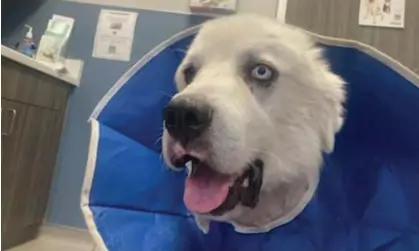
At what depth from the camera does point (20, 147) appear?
5.58 feet

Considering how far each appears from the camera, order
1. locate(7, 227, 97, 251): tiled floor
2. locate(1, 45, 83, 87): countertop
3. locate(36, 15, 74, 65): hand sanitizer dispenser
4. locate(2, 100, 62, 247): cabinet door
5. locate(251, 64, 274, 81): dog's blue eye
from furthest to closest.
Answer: locate(36, 15, 74, 65): hand sanitizer dispenser
locate(7, 227, 97, 251): tiled floor
locate(2, 100, 62, 247): cabinet door
locate(1, 45, 83, 87): countertop
locate(251, 64, 274, 81): dog's blue eye

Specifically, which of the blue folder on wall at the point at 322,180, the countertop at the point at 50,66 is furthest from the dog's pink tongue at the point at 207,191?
the countertop at the point at 50,66

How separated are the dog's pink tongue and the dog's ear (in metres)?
0.19

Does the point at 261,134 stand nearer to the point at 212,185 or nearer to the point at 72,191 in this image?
the point at 212,185

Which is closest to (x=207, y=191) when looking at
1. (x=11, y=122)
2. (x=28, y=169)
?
(x=11, y=122)

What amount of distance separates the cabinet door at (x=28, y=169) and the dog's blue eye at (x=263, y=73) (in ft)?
3.36

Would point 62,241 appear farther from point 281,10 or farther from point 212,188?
point 212,188

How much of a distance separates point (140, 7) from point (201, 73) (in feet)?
4.13

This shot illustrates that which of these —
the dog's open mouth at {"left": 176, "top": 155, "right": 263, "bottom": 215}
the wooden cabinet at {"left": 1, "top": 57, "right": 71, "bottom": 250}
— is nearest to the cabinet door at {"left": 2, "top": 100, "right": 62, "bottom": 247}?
the wooden cabinet at {"left": 1, "top": 57, "right": 71, "bottom": 250}

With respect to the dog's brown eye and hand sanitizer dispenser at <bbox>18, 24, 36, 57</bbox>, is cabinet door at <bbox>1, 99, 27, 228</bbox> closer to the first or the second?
hand sanitizer dispenser at <bbox>18, 24, 36, 57</bbox>

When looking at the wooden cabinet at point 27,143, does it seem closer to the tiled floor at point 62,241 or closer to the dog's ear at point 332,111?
the tiled floor at point 62,241

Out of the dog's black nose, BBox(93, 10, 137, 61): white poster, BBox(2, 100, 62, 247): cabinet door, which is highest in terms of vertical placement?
BBox(93, 10, 137, 61): white poster

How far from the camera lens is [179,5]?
197 cm

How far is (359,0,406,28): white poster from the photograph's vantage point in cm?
163
